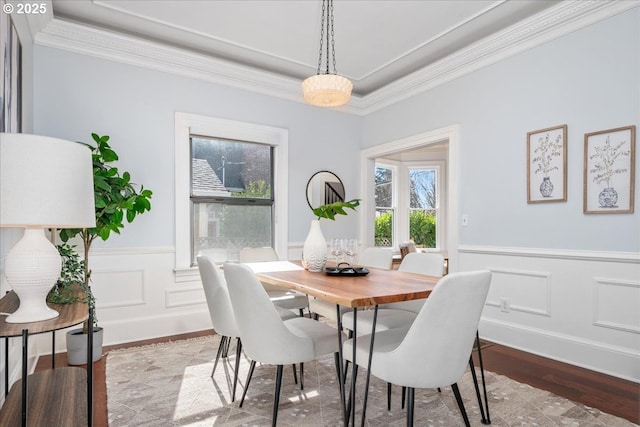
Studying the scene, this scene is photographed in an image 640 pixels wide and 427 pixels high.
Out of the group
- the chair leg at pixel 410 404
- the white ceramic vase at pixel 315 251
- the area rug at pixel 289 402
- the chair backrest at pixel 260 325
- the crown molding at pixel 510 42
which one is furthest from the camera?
the crown molding at pixel 510 42

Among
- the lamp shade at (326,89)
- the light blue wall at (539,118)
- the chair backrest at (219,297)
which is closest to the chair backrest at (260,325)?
the chair backrest at (219,297)

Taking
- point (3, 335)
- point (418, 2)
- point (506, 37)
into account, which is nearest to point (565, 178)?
point (506, 37)

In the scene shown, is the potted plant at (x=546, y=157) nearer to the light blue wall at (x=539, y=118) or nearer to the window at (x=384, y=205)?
the light blue wall at (x=539, y=118)

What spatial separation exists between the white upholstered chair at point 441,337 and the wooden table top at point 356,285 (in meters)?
0.22

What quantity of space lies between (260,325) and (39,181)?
1.05 meters

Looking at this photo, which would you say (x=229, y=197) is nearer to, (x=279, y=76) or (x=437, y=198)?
(x=279, y=76)

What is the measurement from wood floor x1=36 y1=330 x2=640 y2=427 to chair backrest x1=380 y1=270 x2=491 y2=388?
1343 millimetres

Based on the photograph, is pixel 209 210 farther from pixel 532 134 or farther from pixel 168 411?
pixel 532 134

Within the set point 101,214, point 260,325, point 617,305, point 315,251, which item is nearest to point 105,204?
point 101,214

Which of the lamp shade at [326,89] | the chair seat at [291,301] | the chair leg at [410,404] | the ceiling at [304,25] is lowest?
the chair leg at [410,404]

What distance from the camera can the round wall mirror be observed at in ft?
15.1

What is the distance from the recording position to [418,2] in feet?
9.41

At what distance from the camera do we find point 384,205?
6734 mm

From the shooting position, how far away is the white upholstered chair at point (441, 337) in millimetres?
1413
